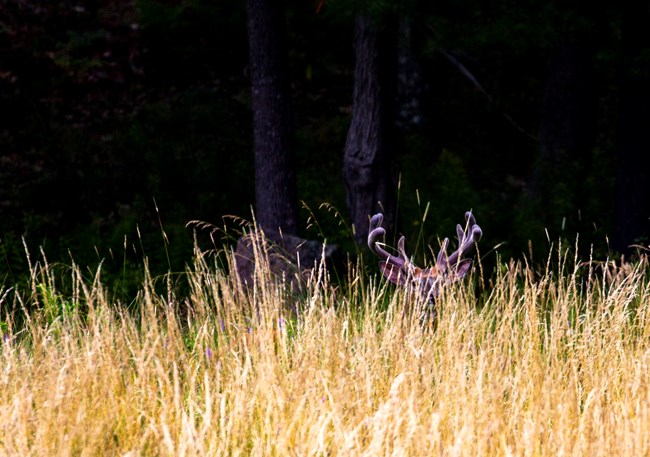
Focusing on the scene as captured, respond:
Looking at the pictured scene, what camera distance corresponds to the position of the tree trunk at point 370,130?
31.7ft

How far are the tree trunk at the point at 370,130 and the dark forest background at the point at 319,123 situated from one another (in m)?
0.10

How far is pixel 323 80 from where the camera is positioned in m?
17.3

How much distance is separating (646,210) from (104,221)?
6964 millimetres

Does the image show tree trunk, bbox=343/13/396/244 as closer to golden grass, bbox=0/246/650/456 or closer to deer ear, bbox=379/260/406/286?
deer ear, bbox=379/260/406/286

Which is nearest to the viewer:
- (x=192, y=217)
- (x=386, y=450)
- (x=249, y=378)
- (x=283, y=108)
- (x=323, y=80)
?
(x=386, y=450)

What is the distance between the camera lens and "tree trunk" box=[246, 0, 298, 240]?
371 inches

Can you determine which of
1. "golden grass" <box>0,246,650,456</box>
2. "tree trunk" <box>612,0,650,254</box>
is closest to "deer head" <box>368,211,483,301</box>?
"golden grass" <box>0,246,650,456</box>

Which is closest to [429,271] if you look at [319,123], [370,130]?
[370,130]

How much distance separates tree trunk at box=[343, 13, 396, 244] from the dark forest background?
0.32 ft

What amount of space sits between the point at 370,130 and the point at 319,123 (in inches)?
220

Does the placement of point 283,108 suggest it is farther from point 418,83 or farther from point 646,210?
point 418,83

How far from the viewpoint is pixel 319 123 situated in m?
15.4

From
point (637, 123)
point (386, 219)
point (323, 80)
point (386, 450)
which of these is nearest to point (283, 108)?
point (386, 219)

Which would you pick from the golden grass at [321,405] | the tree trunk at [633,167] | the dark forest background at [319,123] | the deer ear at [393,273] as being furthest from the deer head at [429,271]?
the tree trunk at [633,167]
